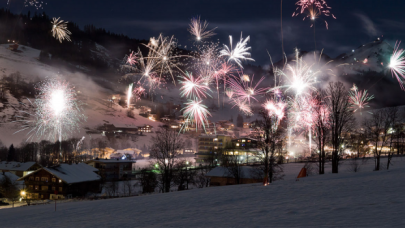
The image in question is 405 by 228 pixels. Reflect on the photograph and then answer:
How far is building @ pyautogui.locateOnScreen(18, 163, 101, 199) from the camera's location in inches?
1726

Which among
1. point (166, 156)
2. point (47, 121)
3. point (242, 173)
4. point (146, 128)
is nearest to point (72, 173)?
point (166, 156)

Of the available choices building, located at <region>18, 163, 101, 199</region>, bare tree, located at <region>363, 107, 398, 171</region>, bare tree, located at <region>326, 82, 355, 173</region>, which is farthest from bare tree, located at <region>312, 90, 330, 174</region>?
building, located at <region>18, 163, 101, 199</region>

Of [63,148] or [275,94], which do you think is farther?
[63,148]

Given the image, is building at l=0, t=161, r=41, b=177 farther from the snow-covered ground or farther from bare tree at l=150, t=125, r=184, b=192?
the snow-covered ground

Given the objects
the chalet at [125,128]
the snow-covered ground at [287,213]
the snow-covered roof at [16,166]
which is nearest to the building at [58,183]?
the snow-covered roof at [16,166]

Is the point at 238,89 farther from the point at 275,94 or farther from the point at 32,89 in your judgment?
the point at 32,89

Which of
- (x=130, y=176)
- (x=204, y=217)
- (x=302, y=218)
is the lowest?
(x=130, y=176)

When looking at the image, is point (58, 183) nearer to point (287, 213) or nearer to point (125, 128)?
point (287, 213)

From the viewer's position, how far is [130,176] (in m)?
63.3

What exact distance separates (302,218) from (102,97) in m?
168

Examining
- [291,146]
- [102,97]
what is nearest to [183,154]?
[291,146]

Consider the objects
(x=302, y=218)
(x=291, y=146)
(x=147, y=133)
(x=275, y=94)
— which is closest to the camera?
(x=302, y=218)

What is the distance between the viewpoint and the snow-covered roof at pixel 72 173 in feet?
144

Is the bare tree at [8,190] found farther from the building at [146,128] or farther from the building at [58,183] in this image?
the building at [146,128]
